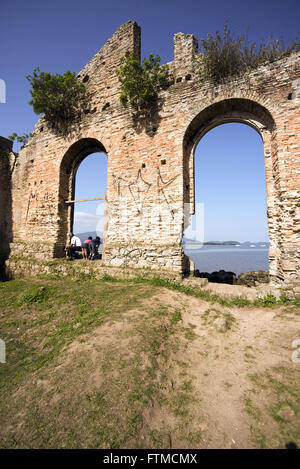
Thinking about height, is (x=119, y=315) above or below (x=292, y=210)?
below

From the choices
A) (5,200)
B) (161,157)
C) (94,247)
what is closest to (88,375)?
(161,157)

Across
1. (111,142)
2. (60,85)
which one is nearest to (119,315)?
(111,142)

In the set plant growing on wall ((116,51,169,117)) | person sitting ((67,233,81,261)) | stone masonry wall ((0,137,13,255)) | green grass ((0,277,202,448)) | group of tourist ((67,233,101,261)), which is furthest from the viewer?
stone masonry wall ((0,137,13,255))

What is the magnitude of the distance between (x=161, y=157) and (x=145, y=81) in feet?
8.74

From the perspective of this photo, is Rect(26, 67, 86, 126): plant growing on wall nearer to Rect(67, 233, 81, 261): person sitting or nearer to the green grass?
Rect(67, 233, 81, 261): person sitting

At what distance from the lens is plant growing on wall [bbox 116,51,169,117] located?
723cm

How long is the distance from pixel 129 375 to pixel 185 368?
0.99 metres

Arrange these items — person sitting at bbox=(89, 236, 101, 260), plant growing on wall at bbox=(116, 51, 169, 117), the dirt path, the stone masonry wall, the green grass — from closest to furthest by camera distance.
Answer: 1. the green grass
2. the dirt path
3. plant growing on wall at bbox=(116, 51, 169, 117)
4. person sitting at bbox=(89, 236, 101, 260)
5. the stone masonry wall

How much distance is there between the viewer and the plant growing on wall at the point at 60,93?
30.0 feet

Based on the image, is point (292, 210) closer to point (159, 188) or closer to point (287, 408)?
point (159, 188)

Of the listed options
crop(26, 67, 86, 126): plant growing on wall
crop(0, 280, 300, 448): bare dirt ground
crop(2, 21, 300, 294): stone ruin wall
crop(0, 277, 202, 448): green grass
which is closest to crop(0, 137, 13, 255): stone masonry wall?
crop(2, 21, 300, 294): stone ruin wall

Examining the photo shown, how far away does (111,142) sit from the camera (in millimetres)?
8180

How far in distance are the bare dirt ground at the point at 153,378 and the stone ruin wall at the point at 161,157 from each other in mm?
2001

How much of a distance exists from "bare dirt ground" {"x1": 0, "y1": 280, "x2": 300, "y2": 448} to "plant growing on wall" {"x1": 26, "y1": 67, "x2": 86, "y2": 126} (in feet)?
28.2
